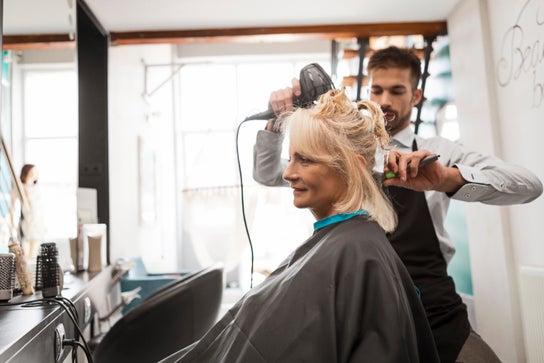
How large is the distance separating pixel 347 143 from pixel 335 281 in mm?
418

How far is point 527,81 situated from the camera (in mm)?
1881

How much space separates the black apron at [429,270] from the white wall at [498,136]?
64 cm

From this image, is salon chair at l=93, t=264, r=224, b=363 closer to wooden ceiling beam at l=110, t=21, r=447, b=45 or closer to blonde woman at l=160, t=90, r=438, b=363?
blonde woman at l=160, t=90, r=438, b=363

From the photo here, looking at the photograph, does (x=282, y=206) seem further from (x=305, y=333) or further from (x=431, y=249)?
(x=305, y=333)

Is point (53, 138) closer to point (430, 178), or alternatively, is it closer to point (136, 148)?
point (430, 178)

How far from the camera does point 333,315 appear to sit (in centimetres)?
94

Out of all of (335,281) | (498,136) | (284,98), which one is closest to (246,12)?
(284,98)

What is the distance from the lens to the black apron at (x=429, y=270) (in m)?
1.41

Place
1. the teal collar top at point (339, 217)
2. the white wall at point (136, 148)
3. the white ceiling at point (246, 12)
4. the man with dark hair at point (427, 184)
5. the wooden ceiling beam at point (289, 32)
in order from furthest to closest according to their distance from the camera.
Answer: the white wall at point (136, 148), the wooden ceiling beam at point (289, 32), the white ceiling at point (246, 12), the man with dark hair at point (427, 184), the teal collar top at point (339, 217)

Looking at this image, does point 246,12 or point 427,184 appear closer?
point 427,184

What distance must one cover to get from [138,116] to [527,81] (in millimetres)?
2955

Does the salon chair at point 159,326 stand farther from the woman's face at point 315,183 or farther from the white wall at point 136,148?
the white wall at point 136,148

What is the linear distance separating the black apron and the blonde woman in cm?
29

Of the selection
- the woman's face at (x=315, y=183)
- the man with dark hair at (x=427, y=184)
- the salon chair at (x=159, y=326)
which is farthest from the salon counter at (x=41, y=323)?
the man with dark hair at (x=427, y=184)
